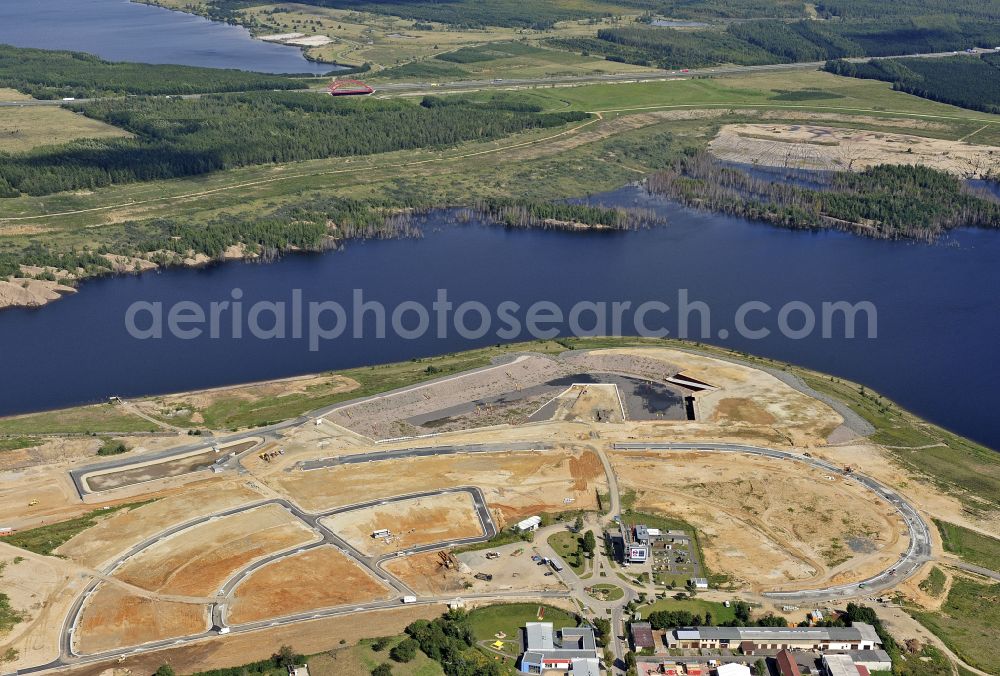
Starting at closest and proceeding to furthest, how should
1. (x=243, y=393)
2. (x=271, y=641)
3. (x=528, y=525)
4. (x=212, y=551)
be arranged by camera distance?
1. (x=271, y=641)
2. (x=212, y=551)
3. (x=528, y=525)
4. (x=243, y=393)

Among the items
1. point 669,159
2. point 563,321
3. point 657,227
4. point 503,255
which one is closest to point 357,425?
point 563,321

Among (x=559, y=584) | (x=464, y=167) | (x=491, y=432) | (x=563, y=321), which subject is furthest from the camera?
(x=464, y=167)

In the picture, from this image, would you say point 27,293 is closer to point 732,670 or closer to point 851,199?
point 732,670

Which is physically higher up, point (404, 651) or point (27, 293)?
point (27, 293)

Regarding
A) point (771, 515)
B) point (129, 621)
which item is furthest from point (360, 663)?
point (771, 515)

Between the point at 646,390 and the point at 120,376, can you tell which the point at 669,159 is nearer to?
the point at 646,390

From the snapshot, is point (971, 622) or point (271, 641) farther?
point (971, 622)

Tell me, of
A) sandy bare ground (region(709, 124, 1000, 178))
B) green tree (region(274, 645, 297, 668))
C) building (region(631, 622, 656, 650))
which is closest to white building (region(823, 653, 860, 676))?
building (region(631, 622, 656, 650))
